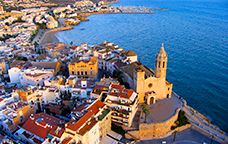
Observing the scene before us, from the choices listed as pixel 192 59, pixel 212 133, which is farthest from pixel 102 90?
pixel 192 59

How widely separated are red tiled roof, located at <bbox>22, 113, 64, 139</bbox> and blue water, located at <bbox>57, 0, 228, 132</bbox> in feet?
78.5

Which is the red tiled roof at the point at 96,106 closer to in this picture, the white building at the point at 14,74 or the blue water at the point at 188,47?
the blue water at the point at 188,47

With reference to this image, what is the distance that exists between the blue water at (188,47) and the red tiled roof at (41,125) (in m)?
23.9

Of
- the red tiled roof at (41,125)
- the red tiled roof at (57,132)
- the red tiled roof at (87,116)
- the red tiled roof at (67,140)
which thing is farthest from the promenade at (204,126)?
the red tiled roof at (41,125)

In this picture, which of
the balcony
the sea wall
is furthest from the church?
the balcony

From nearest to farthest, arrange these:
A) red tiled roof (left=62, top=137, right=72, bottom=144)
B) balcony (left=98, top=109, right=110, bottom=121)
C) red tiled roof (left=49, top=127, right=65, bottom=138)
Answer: red tiled roof (left=62, top=137, right=72, bottom=144)
red tiled roof (left=49, top=127, right=65, bottom=138)
balcony (left=98, top=109, right=110, bottom=121)

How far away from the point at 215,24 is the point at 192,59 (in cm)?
5038

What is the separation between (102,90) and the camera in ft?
106

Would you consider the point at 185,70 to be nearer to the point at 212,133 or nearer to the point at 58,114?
the point at 212,133

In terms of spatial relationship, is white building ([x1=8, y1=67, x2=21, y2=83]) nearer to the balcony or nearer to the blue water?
the balcony

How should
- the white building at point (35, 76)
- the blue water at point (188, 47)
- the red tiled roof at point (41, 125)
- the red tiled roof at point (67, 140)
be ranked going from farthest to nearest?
1. the blue water at point (188, 47)
2. the white building at point (35, 76)
3. the red tiled roof at point (41, 125)
4. the red tiled roof at point (67, 140)

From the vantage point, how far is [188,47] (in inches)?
A: 2709

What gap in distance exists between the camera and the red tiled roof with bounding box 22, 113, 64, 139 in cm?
2662

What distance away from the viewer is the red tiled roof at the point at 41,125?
26623 millimetres
